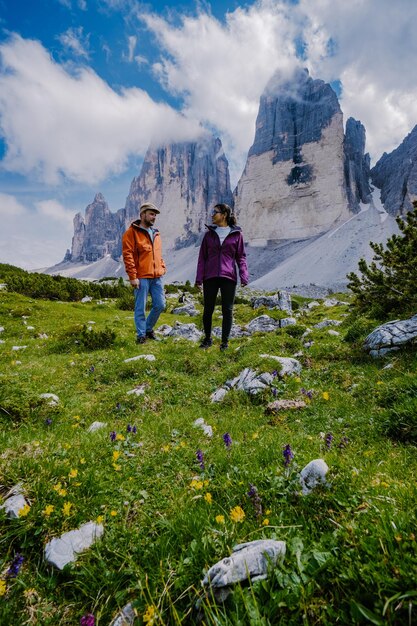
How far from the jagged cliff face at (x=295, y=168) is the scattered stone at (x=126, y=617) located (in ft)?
458

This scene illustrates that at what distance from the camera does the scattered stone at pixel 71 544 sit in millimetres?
2189

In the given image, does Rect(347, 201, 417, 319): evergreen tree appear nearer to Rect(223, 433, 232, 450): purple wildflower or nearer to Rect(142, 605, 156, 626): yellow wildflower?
Rect(223, 433, 232, 450): purple wildflower

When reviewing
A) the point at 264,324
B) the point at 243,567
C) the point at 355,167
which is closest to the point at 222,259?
the point at 264,324

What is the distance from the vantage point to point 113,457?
332 centimetres

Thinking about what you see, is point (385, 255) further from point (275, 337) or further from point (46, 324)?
point (46, 324)

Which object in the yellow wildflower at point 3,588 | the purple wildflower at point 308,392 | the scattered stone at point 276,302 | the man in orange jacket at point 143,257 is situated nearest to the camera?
the yellow wildflower at point 3,588

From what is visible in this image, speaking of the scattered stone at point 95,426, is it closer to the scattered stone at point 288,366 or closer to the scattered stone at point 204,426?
the scattered stone at point 204,426

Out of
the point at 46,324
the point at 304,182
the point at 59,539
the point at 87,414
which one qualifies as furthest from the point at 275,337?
the point at 304,182

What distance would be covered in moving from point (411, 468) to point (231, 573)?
214 centimetres

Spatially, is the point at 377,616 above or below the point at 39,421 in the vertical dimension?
above

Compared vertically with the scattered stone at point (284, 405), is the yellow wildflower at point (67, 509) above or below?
above

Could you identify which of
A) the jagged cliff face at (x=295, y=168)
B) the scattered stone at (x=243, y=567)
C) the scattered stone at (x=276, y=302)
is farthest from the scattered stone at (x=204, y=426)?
Answer: the jagged cliff face at (x=295, y=168)

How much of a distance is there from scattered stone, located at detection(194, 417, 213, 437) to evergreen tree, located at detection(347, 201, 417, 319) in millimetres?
6093

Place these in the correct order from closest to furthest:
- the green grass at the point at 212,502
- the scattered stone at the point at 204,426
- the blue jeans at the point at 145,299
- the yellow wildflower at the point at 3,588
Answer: the green grass at the point at 212,502 < the yellow wildflower at the point at 3,588 < the scattered stone at the point at 204,426 < the blue jeans at the point at 145,299
